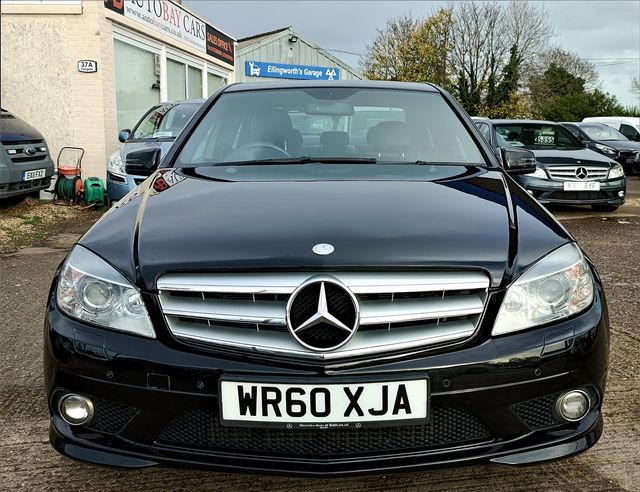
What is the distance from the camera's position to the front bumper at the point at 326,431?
183 cm

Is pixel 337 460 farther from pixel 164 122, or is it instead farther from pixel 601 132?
pixel 601 132

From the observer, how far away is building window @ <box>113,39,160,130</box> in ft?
41.6

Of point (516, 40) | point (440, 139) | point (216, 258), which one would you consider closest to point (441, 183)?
point (440, 139)

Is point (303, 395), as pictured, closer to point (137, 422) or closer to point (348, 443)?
point (348, 443)

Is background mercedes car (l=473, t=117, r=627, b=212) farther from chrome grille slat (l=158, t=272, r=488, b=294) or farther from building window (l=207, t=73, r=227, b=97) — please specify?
building window (l=207, t=73, r=227, b=97)

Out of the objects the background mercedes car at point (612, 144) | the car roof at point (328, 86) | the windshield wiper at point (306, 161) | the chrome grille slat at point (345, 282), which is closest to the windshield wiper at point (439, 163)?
the windshield wiper at point (306, 161)

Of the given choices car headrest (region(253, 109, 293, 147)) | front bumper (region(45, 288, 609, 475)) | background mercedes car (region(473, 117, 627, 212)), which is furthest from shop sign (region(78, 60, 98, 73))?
front bumper (region(45, 288, 609, 475))

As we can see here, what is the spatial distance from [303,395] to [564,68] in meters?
51.6

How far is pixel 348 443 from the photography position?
188 cm

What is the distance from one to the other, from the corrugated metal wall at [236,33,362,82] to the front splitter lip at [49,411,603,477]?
93.9 feet

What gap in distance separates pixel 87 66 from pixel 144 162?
8.75m

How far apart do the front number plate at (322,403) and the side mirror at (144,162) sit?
1798mm

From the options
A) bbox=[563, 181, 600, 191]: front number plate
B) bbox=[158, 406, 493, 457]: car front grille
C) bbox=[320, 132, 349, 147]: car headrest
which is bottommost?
bbox=[158, 406, 493, 457]: car front grille

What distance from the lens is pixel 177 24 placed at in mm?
16031
